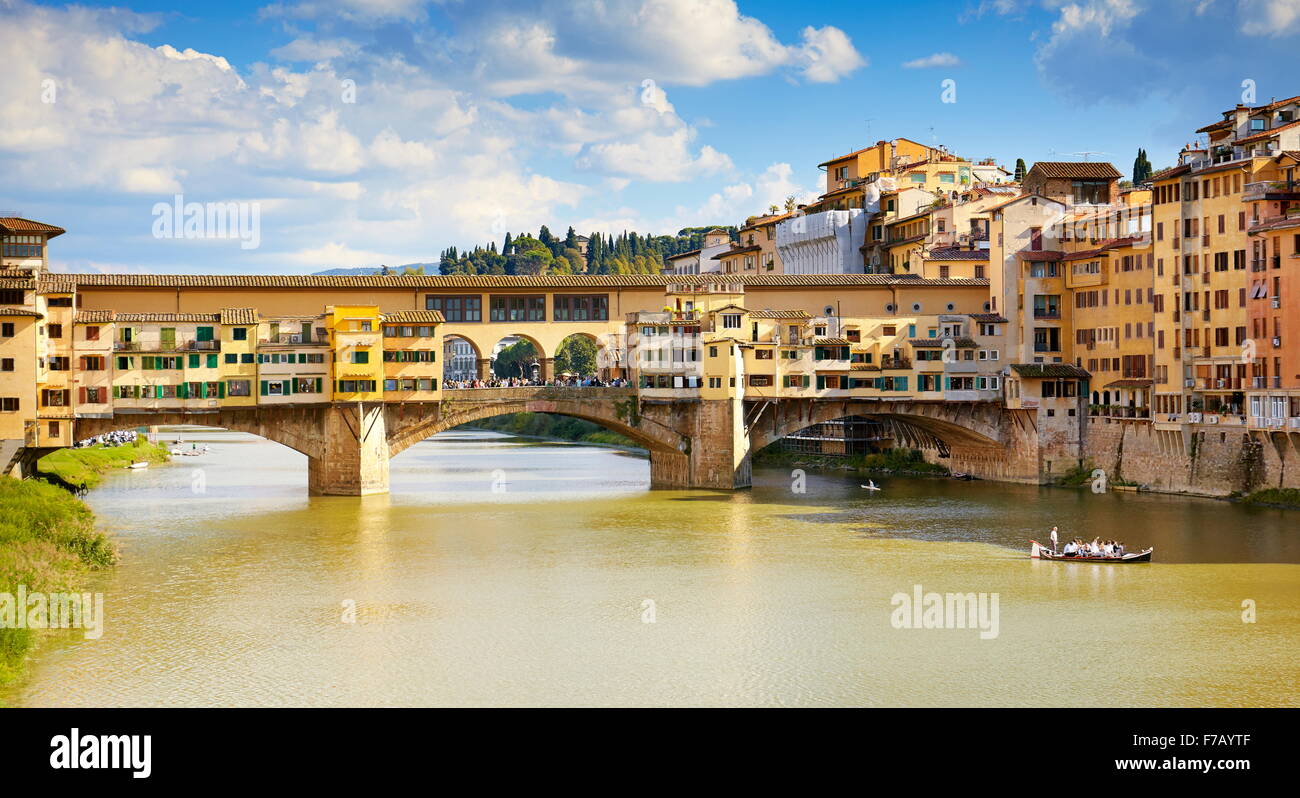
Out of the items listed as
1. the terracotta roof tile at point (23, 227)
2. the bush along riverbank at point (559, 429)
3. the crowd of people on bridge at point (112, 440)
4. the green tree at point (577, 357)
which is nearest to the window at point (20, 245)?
the terracotta roof tile at point (23, 227)

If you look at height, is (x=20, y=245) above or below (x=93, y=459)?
above

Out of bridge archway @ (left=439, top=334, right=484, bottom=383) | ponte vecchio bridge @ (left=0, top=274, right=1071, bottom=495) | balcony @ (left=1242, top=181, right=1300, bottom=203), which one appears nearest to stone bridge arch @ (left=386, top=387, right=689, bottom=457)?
ponte vecchio bridge @ (left=0, top=274, right=1071, bottom=495)

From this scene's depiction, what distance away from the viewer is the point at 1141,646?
1075 inches

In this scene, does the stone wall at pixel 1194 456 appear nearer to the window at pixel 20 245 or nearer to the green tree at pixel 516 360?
the window at pixel 20 245

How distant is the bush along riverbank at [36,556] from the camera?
85.6 ft

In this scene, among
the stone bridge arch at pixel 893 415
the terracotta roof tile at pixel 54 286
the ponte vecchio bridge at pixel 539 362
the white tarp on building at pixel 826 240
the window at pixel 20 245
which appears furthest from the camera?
the white tarp on building at pixel 826 240

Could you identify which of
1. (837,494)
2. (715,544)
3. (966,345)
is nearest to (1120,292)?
(966,345)

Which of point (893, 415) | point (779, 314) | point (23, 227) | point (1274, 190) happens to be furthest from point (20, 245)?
point (1274, 190)

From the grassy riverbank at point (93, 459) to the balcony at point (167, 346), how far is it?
246 inches

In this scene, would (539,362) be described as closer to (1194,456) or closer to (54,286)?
(54,286)

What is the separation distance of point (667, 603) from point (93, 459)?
40822mm

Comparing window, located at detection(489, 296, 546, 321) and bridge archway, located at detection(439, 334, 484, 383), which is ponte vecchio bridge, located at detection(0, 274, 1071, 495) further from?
bridge archway, located at detection(439, 334, 484, 383)

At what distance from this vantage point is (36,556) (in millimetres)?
32344
